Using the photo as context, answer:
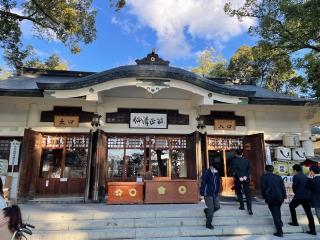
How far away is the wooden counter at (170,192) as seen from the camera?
30.7ft

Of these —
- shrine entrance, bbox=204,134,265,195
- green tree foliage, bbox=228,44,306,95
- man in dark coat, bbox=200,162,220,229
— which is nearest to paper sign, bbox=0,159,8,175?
man in dark coat, bbox=200,162,220,229

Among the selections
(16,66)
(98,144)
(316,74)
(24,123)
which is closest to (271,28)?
(316,74)

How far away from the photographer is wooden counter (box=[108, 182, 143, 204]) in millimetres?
9227

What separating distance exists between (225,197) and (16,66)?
38.4 feet

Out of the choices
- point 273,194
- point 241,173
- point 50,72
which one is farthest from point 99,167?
point 50,72

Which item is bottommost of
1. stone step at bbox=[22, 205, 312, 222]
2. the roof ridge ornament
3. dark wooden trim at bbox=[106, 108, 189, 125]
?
stone step at bbox=[22, 205, 312, 222]

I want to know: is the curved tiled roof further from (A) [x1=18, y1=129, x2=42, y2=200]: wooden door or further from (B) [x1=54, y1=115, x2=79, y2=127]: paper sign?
(A) [x1=18, y1=129, x2=42, y2=200]: wooden door

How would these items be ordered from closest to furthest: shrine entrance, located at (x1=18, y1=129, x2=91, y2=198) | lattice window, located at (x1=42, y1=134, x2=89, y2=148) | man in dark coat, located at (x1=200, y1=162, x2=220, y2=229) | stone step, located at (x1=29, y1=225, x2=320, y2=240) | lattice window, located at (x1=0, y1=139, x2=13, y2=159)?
1. stone step, located at (x1=29, y1=225, x2=320, y2=240)
2. man in dark coat, located at (x1=200, y1=162, x2=220, y2=229)
3. shrine entrance, located at (x1=18, y1=129, x2=91, y2=198)
4. lattice window, located at (x1=0, y1=139, x2=13, y2=159)
5. lattice window, located at (x1=42, y1=134, x2=89, y2=148)

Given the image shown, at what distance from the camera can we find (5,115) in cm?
1052

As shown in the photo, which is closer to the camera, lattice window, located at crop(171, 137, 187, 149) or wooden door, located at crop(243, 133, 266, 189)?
wooden door, located at crop(243, 133, 266, 189)

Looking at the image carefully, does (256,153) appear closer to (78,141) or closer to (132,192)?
(132,192)

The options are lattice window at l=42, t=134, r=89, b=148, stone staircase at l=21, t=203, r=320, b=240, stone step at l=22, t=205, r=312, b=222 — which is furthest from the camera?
lattice window at l=42, t=134, r=89, b=148

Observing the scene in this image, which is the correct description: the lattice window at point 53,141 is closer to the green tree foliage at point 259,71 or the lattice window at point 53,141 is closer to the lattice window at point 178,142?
the lattice window at point 178,142

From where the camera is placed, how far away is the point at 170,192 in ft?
30.8
